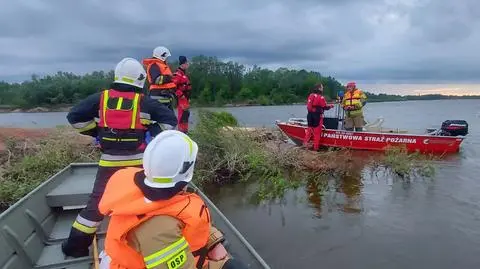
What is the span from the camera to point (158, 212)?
2.11 metres

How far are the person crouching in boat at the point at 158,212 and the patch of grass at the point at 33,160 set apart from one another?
584cm

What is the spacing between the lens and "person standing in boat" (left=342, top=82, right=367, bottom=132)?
1259cm

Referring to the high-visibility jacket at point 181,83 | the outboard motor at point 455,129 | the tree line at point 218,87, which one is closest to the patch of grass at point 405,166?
the outboard motor at point 455,129

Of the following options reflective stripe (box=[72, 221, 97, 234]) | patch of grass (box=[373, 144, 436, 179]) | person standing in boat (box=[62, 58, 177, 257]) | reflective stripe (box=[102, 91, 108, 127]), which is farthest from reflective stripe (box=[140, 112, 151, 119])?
patch of grass (box=[373, 144, 436, 179])

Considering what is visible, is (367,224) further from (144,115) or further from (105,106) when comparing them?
(105,106)

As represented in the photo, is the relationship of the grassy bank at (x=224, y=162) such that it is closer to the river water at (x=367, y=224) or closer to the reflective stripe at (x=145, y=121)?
the river water at (x=367, y=224)

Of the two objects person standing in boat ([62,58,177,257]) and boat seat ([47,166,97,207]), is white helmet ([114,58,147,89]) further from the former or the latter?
boat seat ([47,166,97,207])

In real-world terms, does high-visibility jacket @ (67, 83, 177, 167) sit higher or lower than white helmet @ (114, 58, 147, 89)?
lower

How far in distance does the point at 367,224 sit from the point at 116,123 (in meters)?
4.78

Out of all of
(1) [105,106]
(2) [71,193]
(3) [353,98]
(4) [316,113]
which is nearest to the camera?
(1) [105,106]

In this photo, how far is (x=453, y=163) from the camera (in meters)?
11.9

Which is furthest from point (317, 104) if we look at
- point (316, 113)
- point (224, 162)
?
point (224, 162)

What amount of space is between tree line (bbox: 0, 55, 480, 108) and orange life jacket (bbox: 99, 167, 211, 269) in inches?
2113

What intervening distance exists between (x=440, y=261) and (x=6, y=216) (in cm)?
526
